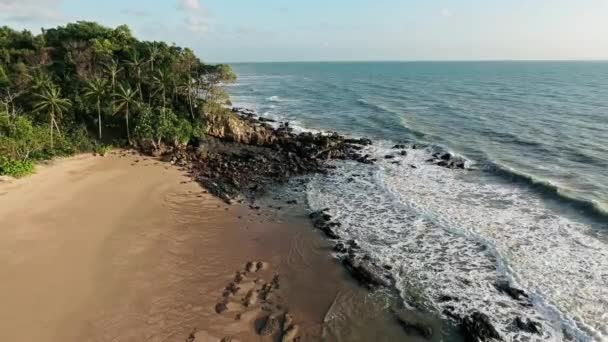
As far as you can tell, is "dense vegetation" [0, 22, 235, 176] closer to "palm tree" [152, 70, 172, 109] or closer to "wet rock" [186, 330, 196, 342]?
"palm tree" [152, 70, 172, 109]

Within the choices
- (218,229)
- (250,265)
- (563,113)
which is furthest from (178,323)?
(563,113)

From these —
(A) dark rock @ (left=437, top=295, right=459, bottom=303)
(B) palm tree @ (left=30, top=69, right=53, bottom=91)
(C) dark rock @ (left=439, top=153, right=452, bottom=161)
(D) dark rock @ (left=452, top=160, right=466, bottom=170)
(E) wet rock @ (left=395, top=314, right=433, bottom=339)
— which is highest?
(B) palm tree @ (left=30, top=69, right=53, bottom=91)

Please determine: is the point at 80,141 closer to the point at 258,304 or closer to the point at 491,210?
the point at 258,304

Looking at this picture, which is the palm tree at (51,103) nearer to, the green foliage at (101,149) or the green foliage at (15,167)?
the green foliage at (101,149)

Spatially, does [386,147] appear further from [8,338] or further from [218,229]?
[8,338]

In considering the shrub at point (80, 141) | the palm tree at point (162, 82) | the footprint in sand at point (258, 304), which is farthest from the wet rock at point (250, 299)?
the palm tree at point (162, 82)

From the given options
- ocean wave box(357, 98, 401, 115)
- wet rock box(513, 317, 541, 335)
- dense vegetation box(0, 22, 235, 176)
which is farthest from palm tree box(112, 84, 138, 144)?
ocean wave box(357, 98, 401, 115)
